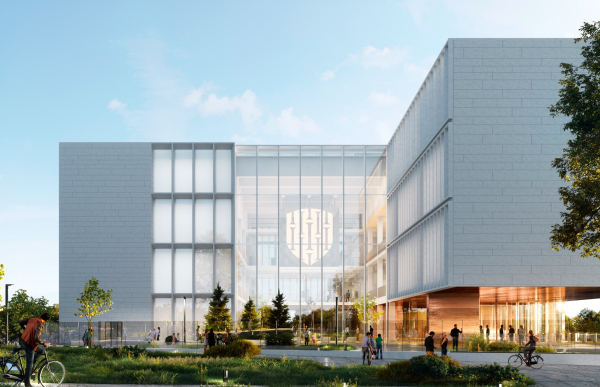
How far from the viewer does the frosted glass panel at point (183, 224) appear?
54531 mm

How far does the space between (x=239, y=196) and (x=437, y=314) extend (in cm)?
2226

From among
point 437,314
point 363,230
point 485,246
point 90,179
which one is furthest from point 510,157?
point 90,179

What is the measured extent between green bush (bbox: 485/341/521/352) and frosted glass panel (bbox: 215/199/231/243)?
26300mm

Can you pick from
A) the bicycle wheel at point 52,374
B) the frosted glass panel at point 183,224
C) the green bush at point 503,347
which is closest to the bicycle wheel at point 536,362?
the green bush at point 503,347

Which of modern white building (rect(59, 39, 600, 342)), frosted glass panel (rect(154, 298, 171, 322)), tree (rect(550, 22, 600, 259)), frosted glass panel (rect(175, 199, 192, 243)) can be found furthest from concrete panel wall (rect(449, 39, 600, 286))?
frosted glass panel (rect(154, 298, 171, 322))

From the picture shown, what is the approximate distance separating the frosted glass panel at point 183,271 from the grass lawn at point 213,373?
93.8 feet

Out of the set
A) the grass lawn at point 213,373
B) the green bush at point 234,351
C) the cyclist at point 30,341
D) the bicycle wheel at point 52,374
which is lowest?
the green bush at point 234,351

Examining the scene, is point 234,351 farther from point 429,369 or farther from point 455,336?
point 455,336

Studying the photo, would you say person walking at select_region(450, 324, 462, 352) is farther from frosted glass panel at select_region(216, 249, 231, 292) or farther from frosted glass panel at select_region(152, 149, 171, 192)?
frosted glass panel at select_region(152, 149, 171, 192)

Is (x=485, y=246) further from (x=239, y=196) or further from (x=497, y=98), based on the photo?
(x=239, y=196)

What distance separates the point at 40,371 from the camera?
1509 cm

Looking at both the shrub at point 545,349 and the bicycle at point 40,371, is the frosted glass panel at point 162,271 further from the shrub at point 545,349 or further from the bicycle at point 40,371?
the bicycle at point 40,371

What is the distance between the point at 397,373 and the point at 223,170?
37578 millimetres

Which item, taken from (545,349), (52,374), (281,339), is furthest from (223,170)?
(52,374)
